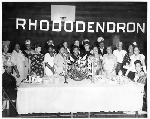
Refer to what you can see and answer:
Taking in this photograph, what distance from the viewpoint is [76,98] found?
3.85 metres

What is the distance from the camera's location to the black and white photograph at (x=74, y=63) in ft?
12.6

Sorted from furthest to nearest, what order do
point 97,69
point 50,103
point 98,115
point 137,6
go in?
point 137,6 → point 97,69 → point 98,115 → point 50,103

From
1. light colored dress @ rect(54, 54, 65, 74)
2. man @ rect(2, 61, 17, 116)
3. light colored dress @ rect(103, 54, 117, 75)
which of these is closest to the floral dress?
light colored dress @ rect(54, 54, 65, 74)

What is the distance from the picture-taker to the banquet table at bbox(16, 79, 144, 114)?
379 cm

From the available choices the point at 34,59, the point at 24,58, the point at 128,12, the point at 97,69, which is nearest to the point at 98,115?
the point at 97,69

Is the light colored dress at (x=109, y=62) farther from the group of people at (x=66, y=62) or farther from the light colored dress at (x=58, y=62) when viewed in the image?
the light colored dress at (x=58, y=62)

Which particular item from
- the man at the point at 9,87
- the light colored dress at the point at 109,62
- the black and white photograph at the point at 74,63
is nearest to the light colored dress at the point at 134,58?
the black and white photograph at the point at 74,63

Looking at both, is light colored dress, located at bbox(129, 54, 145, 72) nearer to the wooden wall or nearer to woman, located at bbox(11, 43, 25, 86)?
the wooden wall

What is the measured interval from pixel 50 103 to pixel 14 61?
2.14 meters

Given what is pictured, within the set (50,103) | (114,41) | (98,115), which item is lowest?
(98,115)

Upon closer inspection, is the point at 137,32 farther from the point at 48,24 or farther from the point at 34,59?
the point at 34,59

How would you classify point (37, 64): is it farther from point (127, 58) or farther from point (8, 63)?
point (127, 58)

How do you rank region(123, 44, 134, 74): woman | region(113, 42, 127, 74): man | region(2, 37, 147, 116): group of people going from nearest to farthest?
1. region(2, 37, 147, 116): group of people
2. region(123, 44, 134, 74): woman
3. region(113, 42, 127, 74): man

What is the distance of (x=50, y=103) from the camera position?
3838 mm
